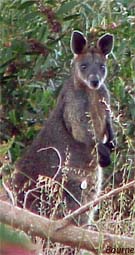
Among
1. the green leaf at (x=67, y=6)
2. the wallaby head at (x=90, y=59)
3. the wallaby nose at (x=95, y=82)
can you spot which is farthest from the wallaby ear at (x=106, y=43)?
the green leaf at (x=67, y=6)

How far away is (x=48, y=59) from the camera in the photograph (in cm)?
623

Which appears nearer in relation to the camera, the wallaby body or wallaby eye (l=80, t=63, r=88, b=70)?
the wallaby body

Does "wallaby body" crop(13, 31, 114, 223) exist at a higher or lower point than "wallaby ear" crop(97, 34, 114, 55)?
lower

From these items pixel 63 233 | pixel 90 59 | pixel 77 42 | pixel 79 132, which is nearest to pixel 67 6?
pixel 77 42

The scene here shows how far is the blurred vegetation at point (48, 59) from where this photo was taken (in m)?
5.90

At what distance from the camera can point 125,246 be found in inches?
121

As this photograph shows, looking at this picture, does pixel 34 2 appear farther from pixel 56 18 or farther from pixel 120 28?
pixel 120 28

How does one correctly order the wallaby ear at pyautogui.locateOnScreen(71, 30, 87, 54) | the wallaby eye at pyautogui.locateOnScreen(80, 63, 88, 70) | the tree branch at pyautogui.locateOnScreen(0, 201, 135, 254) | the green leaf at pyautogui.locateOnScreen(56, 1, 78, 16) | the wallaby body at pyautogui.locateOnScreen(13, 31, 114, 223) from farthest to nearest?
the wallaby eye at pyautogui.locateOnScreen(80, 63, 88, 70) < the wallaby ear at pyautogui.locateOnScreen(71, 30, 87, 54) < the wallaby body at pyautogui.locateOnScreen(13, 31, 114, 223) < the green leaf at pyautogui.locateOnScreen(56, 1, 78, 16) < the tree branch at pyautogui.locateOnScreen(0, 201, 135, 254)

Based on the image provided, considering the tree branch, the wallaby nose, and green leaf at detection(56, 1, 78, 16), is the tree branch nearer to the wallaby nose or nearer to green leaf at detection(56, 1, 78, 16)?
green leaf at detection(56, 1, 78, 16)

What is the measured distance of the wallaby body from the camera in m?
5.67

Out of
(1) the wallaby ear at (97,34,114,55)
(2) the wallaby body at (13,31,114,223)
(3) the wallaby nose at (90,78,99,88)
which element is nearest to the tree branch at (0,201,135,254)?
(2) the wallaby body at (13,31,114,223)

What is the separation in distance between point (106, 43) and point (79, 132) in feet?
2.47

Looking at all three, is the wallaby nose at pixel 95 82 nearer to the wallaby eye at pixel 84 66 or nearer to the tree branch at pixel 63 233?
the wallaby eye at pixel 84 66

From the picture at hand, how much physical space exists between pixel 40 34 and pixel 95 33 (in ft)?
2.15
